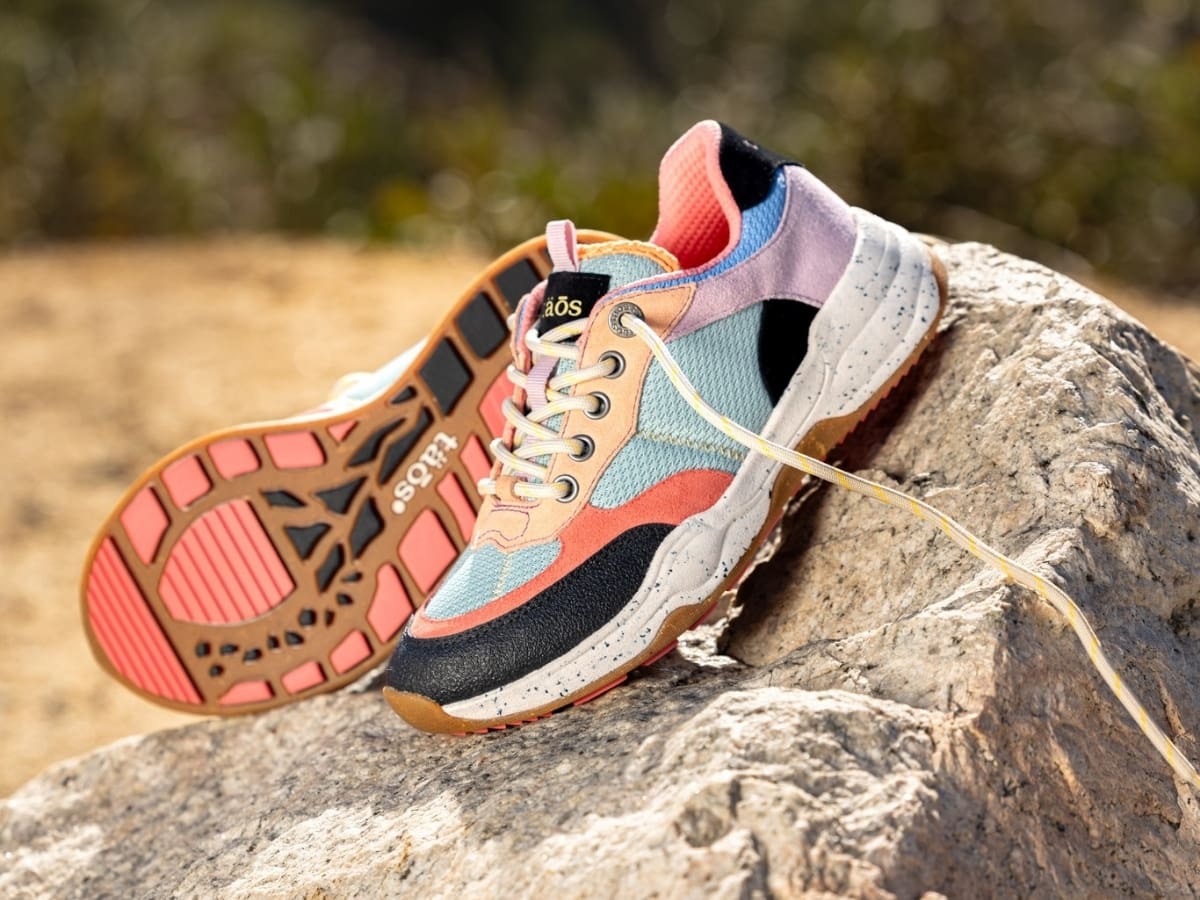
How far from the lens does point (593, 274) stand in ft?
5.49

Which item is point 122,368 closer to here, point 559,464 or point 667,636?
point 559,464

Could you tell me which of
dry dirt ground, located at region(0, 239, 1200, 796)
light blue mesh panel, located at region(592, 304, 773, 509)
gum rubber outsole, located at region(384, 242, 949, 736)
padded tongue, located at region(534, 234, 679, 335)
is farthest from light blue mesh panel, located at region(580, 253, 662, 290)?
dry dirt ground, located at region(0, 239, 1200, 796)

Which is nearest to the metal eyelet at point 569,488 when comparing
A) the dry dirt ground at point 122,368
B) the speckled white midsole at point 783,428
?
the speckled white midsole at point 783,428

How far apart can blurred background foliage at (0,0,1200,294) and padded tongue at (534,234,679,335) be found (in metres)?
5.05

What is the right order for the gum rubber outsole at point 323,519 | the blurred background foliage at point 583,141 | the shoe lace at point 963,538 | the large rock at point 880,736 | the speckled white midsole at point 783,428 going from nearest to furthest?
the large rock at point 880,736 < the shoe lace at point 963,538 < the speckled white midsole at point 783,428 < the gum rubber outsole at point 323,519 < the blurred background foliage at point 583,141

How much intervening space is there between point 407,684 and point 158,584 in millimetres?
761

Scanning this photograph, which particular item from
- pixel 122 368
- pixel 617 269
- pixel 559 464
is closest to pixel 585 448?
pixel 559 464

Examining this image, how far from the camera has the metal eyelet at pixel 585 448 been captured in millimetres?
1635

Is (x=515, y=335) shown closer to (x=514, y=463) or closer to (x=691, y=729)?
(x=514, y=463)

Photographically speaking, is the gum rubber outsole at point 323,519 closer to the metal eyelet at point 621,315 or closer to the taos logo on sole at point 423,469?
the taos logo on sole at point 423,469

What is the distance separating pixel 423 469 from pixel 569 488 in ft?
1.75

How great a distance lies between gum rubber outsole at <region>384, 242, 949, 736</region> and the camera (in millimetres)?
1606

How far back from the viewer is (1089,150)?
8.12 m

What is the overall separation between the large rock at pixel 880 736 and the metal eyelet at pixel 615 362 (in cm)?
39
